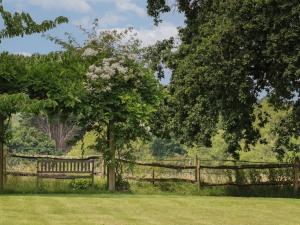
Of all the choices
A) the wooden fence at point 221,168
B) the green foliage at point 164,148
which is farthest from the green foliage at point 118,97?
the green foliage at point 164,148

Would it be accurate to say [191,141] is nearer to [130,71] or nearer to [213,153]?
[130,71]

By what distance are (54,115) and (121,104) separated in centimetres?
232

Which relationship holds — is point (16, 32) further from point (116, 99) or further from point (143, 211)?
point (116, 99)

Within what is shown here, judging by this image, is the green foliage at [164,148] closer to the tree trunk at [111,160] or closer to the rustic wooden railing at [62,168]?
the rustic wooden railing at [62,168]

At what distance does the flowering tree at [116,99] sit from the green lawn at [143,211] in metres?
4.29

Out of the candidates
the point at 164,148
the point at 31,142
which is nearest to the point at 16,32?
the point at 31,142

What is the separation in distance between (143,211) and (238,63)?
8.56m

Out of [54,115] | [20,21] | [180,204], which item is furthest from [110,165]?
[20,21]

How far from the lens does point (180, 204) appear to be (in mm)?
15344

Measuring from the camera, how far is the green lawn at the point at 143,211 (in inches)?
473

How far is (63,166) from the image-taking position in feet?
68.3

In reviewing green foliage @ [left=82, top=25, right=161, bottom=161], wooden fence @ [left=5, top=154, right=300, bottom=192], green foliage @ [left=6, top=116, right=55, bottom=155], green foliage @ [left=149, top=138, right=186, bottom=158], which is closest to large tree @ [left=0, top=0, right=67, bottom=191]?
green foliage @ [left=82, top=25, right=161, bottom=161]

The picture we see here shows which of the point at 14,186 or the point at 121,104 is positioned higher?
the point at 121,104

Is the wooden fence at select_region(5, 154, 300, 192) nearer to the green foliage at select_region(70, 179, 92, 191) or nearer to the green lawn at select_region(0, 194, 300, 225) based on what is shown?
the green foliage at select_region(70, 179, 92, 191)
